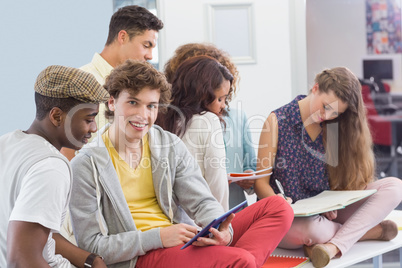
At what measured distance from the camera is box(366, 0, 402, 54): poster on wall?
695 centimetres

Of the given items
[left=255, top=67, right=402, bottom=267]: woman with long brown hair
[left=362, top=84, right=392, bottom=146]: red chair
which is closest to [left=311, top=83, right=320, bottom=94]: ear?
[left=255, top=67, right=402, bottom=267]: woman with long brown hair

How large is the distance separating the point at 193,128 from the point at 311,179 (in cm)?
66

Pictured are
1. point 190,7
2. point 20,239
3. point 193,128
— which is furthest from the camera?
point 190,7

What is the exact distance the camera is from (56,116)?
1.48 metres

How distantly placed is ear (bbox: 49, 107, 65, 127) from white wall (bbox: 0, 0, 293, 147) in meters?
1.80

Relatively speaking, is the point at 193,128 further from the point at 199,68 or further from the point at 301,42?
the point at 301,42

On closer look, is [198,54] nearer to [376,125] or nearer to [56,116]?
[56,116]

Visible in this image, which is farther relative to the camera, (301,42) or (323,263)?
(301,42)

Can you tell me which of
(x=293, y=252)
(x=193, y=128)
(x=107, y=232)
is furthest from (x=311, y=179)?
(x=107, y=232)

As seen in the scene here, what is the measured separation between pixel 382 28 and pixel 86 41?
16.2 feet

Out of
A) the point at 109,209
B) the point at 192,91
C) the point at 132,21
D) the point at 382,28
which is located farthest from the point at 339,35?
the point at 109,209

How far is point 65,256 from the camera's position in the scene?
66.5 inches

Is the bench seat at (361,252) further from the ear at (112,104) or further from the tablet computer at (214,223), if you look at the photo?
the ear at (112,104)

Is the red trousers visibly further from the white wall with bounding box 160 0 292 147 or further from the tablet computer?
the white wall with bounding box 160 0 292 147
